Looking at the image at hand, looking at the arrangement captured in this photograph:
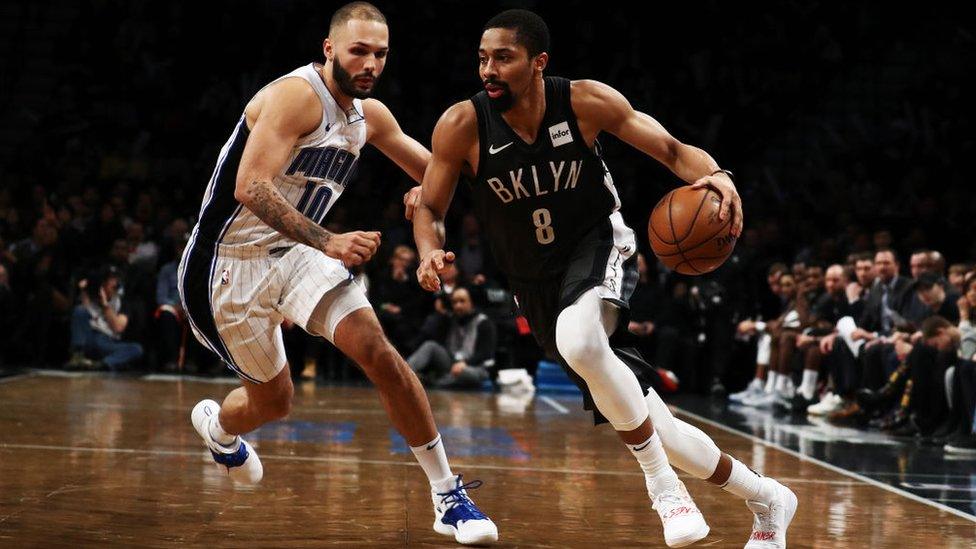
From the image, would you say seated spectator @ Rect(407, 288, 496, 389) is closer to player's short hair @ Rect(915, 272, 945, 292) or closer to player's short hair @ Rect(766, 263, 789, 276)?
player's short hair @ Rect(766, 263, 789, 276)

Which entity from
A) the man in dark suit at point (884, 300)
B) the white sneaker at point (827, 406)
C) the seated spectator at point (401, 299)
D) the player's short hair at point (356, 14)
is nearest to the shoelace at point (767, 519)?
the player's short hair at point (356, 14)

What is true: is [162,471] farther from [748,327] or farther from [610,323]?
[748,327]

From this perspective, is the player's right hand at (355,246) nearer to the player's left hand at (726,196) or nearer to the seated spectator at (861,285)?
the player's left hand at (726,196)

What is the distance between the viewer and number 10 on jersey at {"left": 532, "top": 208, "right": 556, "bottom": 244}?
4523 mm

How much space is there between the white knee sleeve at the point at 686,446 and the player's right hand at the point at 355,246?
1099 mm

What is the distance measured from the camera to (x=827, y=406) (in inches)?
411

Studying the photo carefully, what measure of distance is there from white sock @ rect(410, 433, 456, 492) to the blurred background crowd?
517cm

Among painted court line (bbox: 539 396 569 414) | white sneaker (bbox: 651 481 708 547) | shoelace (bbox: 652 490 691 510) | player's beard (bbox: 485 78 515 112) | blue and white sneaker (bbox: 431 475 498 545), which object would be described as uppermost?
player's beard (bbox: 485 78 515 112)

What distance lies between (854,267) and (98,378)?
263 inches

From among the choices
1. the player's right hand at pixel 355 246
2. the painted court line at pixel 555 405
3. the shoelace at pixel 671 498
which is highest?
the player's right hand at pixel 355 246

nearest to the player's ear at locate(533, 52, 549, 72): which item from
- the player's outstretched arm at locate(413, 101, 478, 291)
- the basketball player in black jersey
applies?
the basketball player in black jersey

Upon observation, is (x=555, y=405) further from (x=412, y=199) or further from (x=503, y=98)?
(x=503, y=98)

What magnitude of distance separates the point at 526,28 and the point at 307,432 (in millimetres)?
4128

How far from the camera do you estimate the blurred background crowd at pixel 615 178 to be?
37.5 feet
